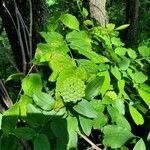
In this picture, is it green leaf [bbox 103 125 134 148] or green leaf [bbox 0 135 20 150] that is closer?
green leaf [bbox 0 135 20 150]

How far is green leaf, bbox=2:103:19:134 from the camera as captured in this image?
1.33 metres

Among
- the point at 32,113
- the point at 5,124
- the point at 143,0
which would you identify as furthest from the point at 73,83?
the point at 143,0

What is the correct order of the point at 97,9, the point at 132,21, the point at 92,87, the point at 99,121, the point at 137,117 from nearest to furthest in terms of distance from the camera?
the point at 92,87 → the point at 99,121 → the point at 137,117 → the point at 97,9 → the point at 132,21

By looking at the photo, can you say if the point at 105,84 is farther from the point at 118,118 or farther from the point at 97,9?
the point at 97,9

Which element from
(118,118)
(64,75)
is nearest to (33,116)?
(64,75)

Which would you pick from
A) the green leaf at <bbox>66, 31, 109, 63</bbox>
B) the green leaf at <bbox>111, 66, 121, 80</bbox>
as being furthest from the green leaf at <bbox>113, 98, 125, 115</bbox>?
the green leaf at <bbox>66, 31, 109, 63</bbox>

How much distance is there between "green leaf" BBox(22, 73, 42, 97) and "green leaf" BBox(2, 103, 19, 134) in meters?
0.07

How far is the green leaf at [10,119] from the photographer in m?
1.33

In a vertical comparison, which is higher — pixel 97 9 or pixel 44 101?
pixel 44 101

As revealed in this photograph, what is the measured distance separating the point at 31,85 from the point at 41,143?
0.82ft

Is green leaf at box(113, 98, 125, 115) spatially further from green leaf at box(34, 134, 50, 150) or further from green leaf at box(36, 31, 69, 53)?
green leaf at box(34, 134, 50, 150)

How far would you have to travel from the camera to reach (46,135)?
131cm

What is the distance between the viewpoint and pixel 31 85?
1.41 meters

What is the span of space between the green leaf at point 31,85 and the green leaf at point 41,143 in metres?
0.19
